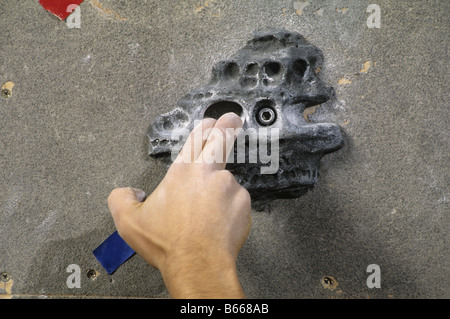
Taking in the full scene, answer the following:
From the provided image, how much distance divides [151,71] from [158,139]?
0.66 ft

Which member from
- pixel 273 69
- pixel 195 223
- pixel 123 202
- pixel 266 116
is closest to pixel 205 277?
pixel 195 223

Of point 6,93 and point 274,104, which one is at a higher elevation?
point 6,93

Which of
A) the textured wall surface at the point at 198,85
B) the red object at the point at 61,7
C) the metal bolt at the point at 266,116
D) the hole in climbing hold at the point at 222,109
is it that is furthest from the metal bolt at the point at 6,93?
the metal bolt at the point at 266,116

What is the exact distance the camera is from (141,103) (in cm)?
116

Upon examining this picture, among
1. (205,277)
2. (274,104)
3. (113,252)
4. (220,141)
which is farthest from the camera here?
(113,252)

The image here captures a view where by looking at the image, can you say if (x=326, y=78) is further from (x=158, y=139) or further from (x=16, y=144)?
(x=16, y=144)

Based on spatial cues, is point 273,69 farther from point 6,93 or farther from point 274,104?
point 6,93

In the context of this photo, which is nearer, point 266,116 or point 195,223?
point 195,223

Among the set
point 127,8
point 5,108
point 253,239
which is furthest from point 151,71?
point 253,239

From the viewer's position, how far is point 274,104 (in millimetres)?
1030

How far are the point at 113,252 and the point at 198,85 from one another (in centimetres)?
53

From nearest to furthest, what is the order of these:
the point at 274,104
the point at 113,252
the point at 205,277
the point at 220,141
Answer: the point at 205,277 < the point at 220,141 < the point at 274,104 < the point at 113,252

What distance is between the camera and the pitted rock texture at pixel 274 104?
3.38 ft

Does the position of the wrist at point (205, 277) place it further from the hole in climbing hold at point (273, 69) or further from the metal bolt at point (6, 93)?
the metal bolt at point (6, 93)
